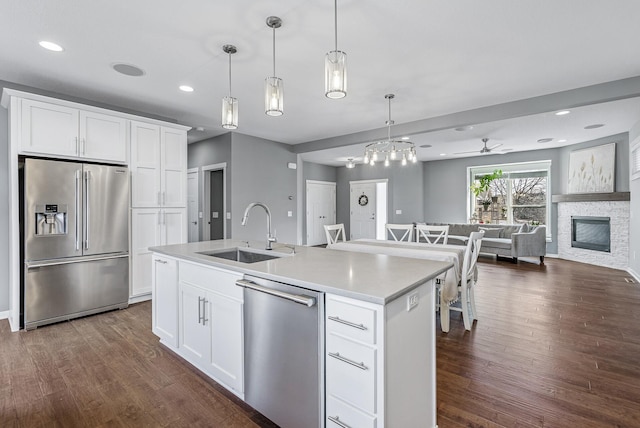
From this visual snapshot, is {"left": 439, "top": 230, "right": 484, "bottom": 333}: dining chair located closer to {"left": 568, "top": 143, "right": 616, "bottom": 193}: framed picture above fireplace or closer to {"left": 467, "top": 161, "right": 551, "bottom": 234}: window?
{"left": 568, "top": 143, "right": 616, "bottom": 193}: framed picture above fireplace

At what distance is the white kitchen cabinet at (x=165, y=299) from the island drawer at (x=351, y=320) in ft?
5.01

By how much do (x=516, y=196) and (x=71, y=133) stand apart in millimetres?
8829

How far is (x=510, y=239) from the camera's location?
6773 mm

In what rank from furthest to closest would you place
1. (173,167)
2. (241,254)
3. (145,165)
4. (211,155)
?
(211,155) → (173,167) → (145,165) → (241,254)

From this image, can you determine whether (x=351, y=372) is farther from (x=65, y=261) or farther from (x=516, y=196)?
(x=516, y=196)

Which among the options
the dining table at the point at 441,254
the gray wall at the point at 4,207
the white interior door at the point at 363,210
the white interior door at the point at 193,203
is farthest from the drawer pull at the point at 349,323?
the white interior door at the point at 363,210

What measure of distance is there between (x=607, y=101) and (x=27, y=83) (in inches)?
254

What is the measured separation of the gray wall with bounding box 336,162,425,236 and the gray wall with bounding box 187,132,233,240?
4.36 m

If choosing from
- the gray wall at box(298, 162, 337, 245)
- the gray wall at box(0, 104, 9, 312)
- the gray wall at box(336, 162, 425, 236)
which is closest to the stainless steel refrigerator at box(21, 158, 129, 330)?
the gray wall at box(0, 104, 9, 312)

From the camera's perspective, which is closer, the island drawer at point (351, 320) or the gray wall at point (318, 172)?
the island drawer at point (351, 320)

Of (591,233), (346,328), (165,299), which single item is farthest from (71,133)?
(591,233)

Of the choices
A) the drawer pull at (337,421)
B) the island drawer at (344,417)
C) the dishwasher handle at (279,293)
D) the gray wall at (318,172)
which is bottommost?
the drawer pull at (337,421)

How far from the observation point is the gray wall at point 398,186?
8.27m

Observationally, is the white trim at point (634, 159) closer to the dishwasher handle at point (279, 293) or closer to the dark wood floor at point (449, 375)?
the dark wood floor at point (449, 375)
